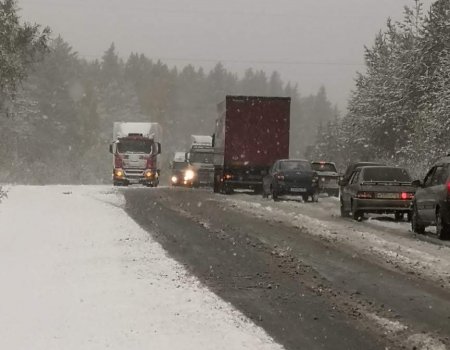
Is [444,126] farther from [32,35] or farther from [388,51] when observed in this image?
[388,51]

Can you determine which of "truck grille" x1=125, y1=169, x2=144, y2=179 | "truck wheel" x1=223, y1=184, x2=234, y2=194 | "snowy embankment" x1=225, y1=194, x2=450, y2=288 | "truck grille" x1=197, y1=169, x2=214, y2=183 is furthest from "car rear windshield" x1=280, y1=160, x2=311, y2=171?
"truck grille" x1=125, y1=169, x2=144, y2=179

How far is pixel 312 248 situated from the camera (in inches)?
489

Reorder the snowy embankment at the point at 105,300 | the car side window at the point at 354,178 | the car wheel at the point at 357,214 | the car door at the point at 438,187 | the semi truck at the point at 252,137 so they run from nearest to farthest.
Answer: the snowy embankment at the point at 105,300 < the car door at the point at 438,187 < the car wheel at the point at 357,214 < the car side window at the point at 354,178 < the semi truck at the point at 252,137

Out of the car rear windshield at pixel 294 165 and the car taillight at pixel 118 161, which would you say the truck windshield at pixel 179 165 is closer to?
the car taillight at pixel 118 161

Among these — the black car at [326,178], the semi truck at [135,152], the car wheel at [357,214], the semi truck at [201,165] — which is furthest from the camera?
the semi truck at [201,165]

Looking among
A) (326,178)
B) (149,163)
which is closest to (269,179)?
(326,178)

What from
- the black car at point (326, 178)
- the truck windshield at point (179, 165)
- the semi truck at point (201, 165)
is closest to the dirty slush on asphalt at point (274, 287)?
the black car at point (326, 178)

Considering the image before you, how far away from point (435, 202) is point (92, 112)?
103 metres

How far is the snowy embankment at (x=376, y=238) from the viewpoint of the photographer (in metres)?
10.7

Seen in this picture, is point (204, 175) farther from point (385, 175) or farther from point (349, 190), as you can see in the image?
point (385, 175)

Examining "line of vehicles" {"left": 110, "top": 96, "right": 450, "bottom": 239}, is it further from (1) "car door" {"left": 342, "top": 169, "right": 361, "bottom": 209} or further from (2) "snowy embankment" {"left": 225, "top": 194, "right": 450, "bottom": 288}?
(2) "snowy embankment" {"left": 225, "top": 194, "right": 450, "bottom": 288}

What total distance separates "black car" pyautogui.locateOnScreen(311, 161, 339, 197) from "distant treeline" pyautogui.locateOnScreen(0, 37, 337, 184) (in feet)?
51.5

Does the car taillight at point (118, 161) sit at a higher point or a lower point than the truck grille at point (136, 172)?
higher

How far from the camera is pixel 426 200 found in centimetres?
1558
